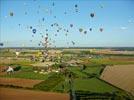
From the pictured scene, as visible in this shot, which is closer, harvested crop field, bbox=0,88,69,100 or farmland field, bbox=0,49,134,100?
harvested crop field, bbox=0,88,69,100

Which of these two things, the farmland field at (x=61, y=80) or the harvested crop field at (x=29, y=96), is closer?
the harvested crop field at (x=29, y=96)

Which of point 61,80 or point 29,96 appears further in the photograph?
point 61,80

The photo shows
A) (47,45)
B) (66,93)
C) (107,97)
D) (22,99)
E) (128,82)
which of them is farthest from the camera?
(47,45)

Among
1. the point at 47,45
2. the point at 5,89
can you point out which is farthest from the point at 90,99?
the point at 47,45

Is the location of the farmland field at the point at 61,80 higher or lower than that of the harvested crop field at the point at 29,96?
lower

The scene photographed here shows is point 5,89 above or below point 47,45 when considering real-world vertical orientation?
below

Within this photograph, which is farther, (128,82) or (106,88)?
(128,82)

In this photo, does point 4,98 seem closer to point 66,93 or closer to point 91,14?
point 66,93

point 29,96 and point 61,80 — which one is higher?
point 29,96

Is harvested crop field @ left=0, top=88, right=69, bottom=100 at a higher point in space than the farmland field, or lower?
higher

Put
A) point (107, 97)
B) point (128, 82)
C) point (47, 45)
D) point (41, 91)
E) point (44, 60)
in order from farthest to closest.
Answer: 1. point (44, 60)
2. point (47, 45)
3. point (128, 82)
4. point (41, 91)
5. point (107, 97)

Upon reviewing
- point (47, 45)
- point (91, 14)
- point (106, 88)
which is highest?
point (91, 14)
